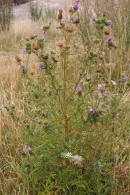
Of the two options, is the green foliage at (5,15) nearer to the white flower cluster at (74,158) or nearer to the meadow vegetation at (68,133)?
the meadow vegetation at (68,133)

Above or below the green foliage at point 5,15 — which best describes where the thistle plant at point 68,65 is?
above

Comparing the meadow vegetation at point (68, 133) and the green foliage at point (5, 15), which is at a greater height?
the meadow vegetation at point (68, 133)

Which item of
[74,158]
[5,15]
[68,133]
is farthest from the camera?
[5,15]

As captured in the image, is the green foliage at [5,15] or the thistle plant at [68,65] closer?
the thistle plant at [68,65]

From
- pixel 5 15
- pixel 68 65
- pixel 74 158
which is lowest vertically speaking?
pixel 5 15

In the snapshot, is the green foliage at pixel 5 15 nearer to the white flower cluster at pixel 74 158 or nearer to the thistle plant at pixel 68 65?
the thistle plant at pixel 68 65

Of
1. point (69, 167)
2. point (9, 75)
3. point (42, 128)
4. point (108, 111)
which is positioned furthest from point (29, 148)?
point (9, 75)

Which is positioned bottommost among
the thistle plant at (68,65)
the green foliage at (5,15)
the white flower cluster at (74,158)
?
the green foliage at (5,15)

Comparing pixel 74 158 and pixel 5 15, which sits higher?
pixel 74 158

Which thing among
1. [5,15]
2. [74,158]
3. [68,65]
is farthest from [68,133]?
[5,15]

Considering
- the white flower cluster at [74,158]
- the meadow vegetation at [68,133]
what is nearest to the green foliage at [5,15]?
the meadow vegetation at [68,133]

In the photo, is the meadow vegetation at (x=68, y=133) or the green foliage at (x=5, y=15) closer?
the meadow vegetation at (x=68, y=133)

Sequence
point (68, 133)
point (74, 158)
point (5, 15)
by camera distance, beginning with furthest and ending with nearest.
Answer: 1. point (5, 15)
2. point (68, 133)
3. point (74, 158)

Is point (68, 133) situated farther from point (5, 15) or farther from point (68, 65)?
point (5, 15)
